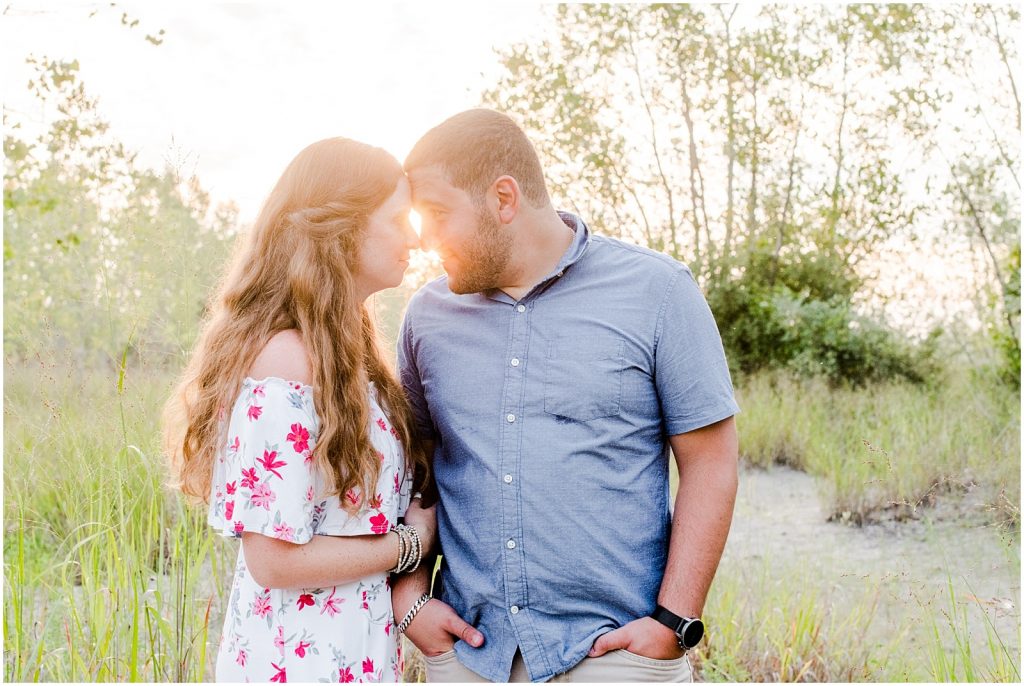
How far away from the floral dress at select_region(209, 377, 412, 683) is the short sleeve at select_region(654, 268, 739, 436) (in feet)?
2.16

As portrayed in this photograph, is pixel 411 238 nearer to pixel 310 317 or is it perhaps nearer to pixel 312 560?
pixel 310 317

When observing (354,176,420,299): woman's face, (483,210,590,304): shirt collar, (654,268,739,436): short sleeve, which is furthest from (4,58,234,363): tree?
(654,268,739,436): short sleeve

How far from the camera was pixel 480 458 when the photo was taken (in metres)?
2.10

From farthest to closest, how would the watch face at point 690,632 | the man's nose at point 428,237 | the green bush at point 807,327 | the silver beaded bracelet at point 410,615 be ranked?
the green bush at point 807,327 < the man's nose at point 428,237 < the silver beaded bracelet at point 410,615 < the watch face at point 690,632

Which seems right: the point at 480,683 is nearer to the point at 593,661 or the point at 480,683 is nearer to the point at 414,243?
the point at 593,661

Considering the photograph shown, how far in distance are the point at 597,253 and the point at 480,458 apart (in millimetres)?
605

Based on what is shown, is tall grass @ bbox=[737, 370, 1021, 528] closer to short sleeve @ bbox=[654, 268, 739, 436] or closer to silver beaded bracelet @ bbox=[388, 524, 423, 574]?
short sleeve @ bbox=[654, 268, 739, 436]

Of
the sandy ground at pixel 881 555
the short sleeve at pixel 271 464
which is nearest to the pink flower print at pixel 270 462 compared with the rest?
the short sleeve at pixel 271 464

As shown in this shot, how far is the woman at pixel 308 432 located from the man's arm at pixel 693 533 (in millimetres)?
563

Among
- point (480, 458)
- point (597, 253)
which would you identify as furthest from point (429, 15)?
point (480, 458)

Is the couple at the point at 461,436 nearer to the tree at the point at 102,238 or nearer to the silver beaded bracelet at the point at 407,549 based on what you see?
the silver beaded bracelet at the point at 407,549

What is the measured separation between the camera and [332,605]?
6.32 feet

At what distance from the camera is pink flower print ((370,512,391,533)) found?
6.42 feet

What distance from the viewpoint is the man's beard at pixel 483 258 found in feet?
7.14
